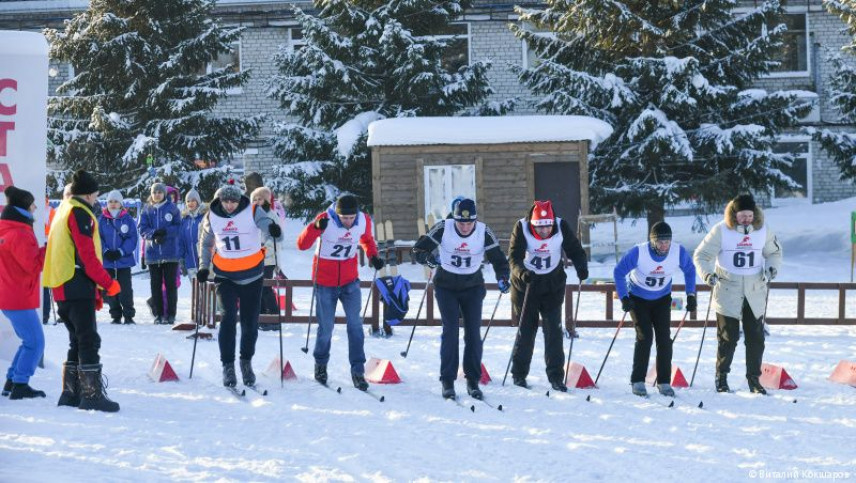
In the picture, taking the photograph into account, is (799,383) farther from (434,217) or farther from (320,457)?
(434,217)

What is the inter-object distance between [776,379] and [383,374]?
131 inches

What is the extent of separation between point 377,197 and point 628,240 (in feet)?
25.5

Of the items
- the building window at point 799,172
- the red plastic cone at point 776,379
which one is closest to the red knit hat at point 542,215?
the red plastic cone at point 776,379

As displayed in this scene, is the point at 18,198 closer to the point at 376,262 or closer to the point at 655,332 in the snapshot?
the point at 376,262

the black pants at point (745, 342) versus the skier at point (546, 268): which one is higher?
the skier at point (546, 268)

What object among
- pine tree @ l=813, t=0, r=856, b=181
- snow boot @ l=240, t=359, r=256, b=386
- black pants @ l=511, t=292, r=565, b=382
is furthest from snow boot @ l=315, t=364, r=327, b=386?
pine tree @ l=813, t=0, r=856, b=181

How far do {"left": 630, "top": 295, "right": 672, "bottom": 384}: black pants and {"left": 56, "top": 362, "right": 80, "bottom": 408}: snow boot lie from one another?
4.36m

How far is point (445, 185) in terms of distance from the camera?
71.9 feet

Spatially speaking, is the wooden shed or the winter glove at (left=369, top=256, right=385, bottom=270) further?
the wooden shed

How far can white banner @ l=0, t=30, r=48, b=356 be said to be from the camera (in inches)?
385

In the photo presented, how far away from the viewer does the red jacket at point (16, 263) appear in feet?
27.8

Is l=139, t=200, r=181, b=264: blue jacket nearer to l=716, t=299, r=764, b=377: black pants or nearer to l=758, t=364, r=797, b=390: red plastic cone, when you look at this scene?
l=716, t=299, r=764, b=377: black pants

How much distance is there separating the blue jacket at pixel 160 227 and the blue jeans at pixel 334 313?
15.6 feet

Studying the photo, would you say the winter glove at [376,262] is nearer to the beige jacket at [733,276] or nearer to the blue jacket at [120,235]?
the beige jacket at [733,276]
